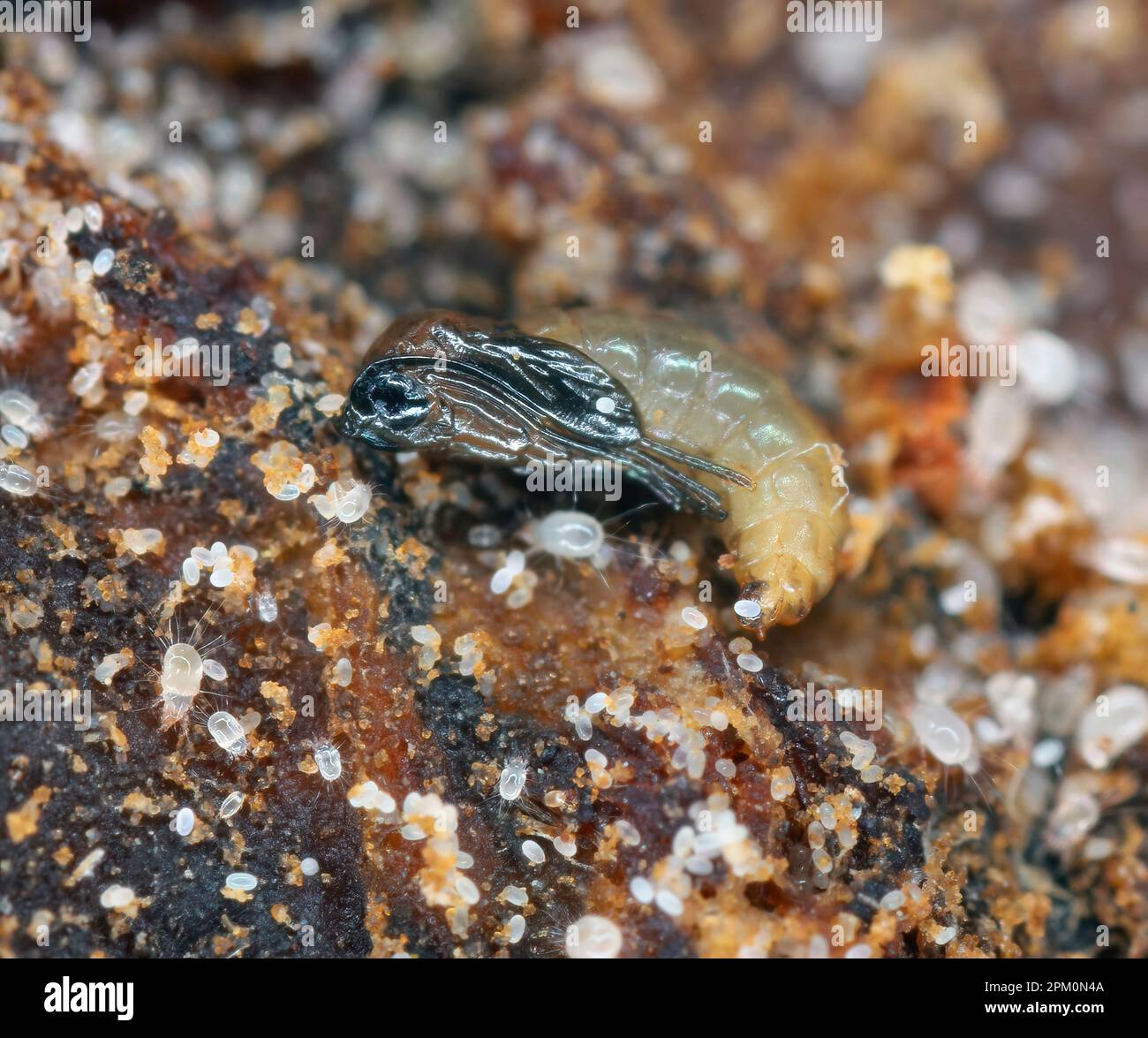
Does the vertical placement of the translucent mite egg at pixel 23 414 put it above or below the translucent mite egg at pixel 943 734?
above

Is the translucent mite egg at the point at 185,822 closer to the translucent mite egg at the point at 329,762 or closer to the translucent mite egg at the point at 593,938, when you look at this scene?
the translucent mite egg at the point at 329,762

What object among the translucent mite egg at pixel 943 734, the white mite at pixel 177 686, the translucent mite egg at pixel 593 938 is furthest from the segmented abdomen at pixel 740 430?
the white mite at pixel 177 686

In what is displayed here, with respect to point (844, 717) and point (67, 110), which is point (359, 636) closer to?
point (844, 717)

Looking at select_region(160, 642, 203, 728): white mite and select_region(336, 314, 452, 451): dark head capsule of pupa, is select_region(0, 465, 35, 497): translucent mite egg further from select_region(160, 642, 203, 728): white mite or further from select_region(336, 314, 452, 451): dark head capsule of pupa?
select_region(336, 314, 452, 451): dark head capsule of pupa

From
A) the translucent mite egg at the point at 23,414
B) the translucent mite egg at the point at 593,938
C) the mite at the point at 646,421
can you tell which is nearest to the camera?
the translucent mite egg at the point at 593,938

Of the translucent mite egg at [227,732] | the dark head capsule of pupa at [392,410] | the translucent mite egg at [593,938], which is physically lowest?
the translucent mite egg at [593,938]

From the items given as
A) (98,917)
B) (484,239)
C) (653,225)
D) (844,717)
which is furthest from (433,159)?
(98,917)

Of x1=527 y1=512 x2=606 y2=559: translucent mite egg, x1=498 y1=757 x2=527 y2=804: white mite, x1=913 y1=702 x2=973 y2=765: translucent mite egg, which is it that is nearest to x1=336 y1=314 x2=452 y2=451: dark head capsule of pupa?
x1=527 y1=512 x2=606 y2=559: translucent mite egg
